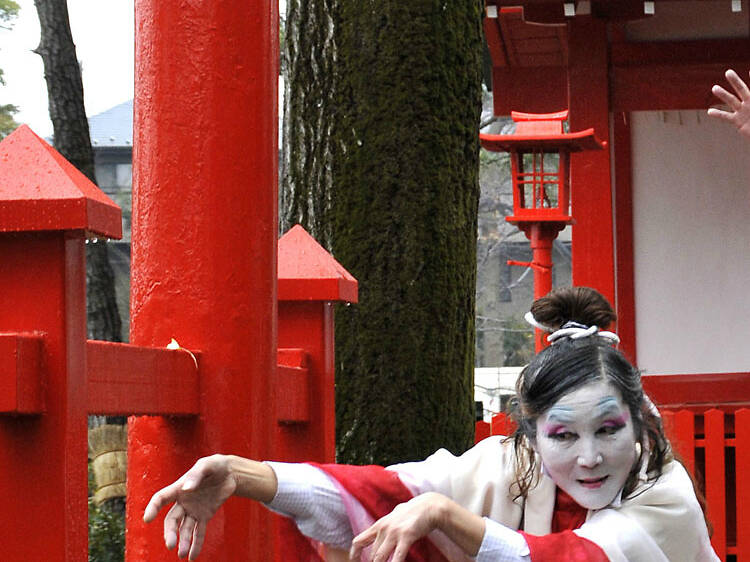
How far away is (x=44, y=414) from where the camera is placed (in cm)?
162

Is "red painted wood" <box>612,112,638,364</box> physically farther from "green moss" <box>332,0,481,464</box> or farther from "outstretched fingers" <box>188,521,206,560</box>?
"outstretched fingers" <box>188,521,206,560</box>

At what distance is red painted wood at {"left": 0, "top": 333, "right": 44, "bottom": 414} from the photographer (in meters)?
1.55

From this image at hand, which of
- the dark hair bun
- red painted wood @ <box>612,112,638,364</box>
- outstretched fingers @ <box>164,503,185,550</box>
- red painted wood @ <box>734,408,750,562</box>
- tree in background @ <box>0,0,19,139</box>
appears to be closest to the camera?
outstretched fingers @ <box>164,503,185,550</box>

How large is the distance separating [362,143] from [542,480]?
168 centimetres

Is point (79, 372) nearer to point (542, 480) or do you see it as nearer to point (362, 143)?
point (542, 480)

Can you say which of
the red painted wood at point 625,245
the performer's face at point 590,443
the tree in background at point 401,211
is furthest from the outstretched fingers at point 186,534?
the red painted wood at point 625,245

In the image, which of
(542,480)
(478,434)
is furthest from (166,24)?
(478,434)

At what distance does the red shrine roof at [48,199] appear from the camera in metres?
Result: 1.58

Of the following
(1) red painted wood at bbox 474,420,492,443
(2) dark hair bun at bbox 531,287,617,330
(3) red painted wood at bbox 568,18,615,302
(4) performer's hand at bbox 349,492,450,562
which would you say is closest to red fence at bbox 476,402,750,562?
(1) red painted wood at bbox 474,420,492,443

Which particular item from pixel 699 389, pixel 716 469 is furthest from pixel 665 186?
pixel 716 469

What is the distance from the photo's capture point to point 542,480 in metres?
2.39

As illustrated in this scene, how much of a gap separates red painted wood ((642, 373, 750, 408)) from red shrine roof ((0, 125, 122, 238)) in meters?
5.96

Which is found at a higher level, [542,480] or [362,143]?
[362,143]

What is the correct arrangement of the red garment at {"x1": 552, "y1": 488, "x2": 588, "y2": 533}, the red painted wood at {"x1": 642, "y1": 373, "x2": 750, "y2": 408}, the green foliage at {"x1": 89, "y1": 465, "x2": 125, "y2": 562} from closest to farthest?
the red garment at {"x1": 552, "y1": 488, "x2": 588, "y2": 533} → the green foliage at {"x1": 89, "y1": 465, "x2": 125, "y2": 562} → the red painted wood at {"x1": 642, "y1": 373, "x2": 750, "y2": 408}
